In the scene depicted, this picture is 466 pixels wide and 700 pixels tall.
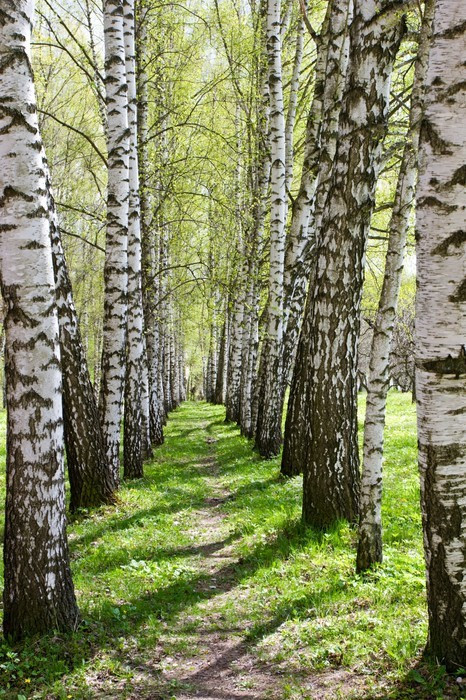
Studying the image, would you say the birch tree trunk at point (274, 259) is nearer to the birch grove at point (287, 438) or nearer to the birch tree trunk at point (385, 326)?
the birch grove at point (287, 438)

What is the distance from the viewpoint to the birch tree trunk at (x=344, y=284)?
609 centimetres

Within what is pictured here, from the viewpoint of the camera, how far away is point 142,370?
38.3 feet

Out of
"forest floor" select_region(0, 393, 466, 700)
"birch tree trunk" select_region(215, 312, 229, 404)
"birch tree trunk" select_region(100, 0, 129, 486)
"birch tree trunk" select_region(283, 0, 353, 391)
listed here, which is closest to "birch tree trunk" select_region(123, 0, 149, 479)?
"birch tree trunk" select_region(100, 0, 129, 486)

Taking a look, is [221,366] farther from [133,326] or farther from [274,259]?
[133,326]

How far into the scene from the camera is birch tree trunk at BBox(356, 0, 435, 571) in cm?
491

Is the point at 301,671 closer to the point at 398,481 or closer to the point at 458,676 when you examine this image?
the point at 458,676

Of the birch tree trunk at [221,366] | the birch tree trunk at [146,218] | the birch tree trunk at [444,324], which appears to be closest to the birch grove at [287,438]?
the birch tree trunk at [444,324]

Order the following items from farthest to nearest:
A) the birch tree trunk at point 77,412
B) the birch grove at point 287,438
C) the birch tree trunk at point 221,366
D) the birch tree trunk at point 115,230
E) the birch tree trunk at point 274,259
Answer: the birch tree trunk at point 221,366
the birch tree trunk at point 274,259
the birch tree trunk at point 115,230
the birch tree trunk at point 77,412
the birch grove at point 287,438

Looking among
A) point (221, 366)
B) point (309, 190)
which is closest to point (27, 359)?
point (309, 190)

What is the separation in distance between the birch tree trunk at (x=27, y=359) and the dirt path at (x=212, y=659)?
0.99m

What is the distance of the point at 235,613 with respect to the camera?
541cm

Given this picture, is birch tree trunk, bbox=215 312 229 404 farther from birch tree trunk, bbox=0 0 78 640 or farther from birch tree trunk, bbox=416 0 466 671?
birch tree trunk, bbox=416 0 466 671

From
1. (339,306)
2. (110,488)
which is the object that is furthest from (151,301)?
(339,306)

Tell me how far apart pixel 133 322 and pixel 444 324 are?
8.23 meters
